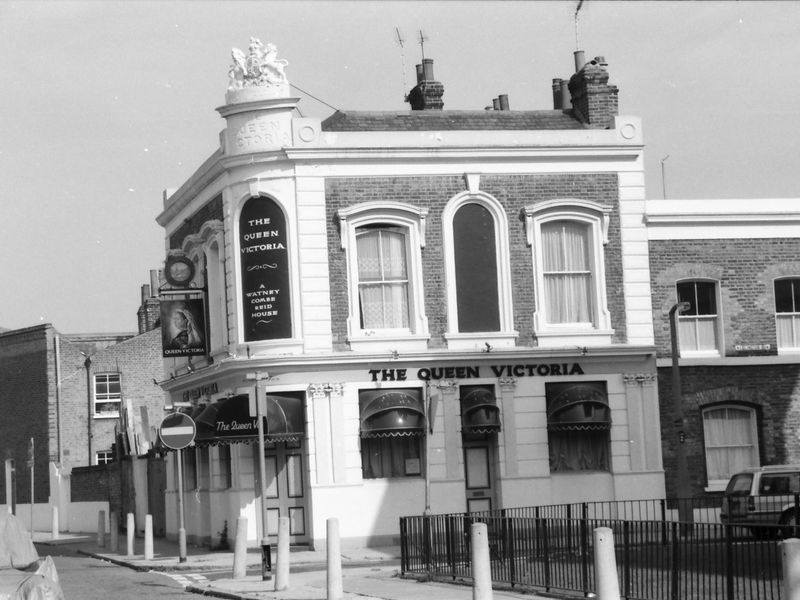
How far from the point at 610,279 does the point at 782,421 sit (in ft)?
17.3

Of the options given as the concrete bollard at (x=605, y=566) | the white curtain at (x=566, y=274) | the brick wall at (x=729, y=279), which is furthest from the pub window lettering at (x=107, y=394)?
the concrete bollard at (x=605, y=566)

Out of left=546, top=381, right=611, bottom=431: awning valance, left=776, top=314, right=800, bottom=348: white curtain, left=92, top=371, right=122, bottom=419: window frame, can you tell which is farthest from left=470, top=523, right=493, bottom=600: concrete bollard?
left=92, top=371, right=122, bottom=419: window frame

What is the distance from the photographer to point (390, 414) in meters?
31.4

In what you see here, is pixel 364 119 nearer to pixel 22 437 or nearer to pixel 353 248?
pixel 353 248

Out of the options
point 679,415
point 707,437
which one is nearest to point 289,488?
point 679,415

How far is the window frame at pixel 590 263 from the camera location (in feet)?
107

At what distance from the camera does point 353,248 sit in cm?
3184

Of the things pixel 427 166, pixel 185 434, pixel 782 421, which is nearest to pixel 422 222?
pixel 427 166

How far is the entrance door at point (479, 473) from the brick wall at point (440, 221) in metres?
2.43

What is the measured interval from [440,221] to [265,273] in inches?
160

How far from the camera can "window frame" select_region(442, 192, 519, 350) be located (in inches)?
1264

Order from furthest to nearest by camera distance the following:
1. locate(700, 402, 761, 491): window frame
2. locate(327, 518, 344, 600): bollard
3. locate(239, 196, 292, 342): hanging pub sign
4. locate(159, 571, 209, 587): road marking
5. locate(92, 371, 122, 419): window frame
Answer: locate(92, 371, 122, 419): window frame < locate(700, 402, 761, 491): window frame < locate(239, 196, 292, 342): hanging pub sign < locate(159, 571, 209, 587): road marking < locate(327, 518, 344, 600): bollard

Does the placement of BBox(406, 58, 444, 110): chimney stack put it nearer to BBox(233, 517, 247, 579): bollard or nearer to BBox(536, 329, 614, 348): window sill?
BBox(536, 329, 614, 348): window sill

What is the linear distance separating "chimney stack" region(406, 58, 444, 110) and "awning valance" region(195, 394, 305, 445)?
921 centimetres
